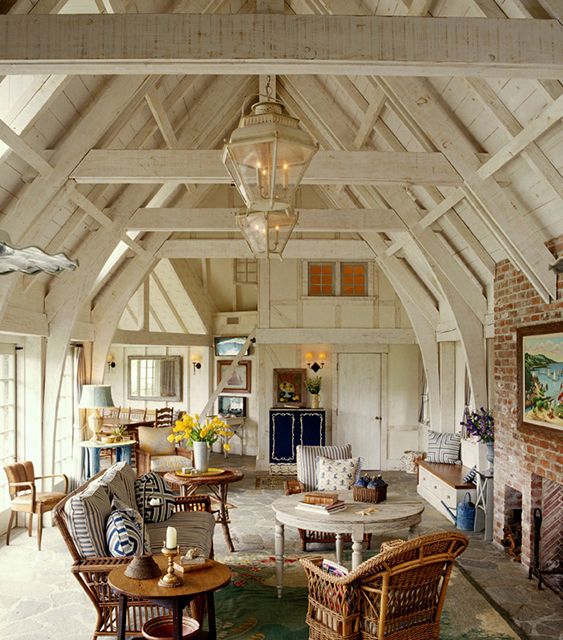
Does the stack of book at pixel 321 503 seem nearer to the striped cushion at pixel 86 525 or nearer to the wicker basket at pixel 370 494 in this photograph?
the wicker basket at pixel 370 494

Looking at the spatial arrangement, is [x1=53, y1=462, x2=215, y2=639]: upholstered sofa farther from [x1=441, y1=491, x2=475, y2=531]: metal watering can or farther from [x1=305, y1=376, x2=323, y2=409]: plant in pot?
[x1=305, y1=376, x2=323, y2=409]: plant in pot

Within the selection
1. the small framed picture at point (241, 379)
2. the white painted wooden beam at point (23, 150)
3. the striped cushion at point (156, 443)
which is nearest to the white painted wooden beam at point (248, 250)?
the striped cushion at point (156, 443)

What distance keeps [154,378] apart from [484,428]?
908 centimetres

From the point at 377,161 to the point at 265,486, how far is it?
6.33m

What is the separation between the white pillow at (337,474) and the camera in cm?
723

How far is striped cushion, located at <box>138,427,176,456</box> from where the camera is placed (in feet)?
34.9

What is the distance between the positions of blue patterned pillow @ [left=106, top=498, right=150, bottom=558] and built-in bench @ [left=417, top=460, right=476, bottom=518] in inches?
175

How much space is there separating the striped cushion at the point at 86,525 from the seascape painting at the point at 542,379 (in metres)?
3.87

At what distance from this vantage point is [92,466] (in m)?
9.27

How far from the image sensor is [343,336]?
483 inches

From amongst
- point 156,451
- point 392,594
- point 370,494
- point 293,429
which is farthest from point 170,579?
point 293,429

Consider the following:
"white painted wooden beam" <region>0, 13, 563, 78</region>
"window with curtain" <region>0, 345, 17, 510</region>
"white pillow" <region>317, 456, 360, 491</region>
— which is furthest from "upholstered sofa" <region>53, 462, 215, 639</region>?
"window with curtain" <region>0, 345, 17, 510</region>

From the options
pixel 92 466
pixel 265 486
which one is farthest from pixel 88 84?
pixel 265 486

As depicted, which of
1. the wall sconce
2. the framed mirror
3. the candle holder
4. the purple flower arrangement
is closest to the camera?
the candle holder
